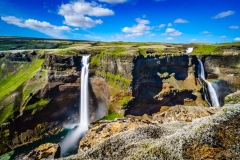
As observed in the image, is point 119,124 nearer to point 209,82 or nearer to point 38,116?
point 38,116

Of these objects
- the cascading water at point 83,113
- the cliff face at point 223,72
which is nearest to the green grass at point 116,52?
the cascading water at point 83,113

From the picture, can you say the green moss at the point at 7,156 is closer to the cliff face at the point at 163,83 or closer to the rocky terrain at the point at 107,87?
the rocky terrain at the point at 107,87

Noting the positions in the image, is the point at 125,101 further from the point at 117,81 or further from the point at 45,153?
the point at 45,153

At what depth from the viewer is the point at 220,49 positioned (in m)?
89.6

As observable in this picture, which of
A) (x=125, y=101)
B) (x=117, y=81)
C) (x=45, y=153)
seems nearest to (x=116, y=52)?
(x=117, y=81)

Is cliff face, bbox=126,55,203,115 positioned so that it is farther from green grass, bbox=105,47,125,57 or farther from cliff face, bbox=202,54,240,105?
green grass, bbox=105,47,125,57

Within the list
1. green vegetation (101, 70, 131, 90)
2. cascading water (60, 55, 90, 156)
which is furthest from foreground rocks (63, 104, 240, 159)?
green vegetation (101, 70, 131, 90)

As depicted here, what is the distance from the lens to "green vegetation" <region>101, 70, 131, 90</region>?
68.4m

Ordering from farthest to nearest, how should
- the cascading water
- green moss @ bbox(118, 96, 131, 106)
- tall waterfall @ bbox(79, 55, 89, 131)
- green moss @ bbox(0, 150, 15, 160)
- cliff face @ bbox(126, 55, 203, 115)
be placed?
tall waterfall @ bbox(79, 55, 89, 131)
cliff face @ bbox(126, 55, 203, 115)
green moss @ bbox(118, 96, 131, 106)
the cascading water
green moss @ bbox(0, 150, 15, 160)

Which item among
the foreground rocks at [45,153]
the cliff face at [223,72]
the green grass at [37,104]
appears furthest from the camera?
the cliff face at [223,72]

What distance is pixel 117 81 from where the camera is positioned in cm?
7075

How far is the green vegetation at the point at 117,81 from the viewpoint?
68.4 metres

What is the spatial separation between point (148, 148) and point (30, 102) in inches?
2265

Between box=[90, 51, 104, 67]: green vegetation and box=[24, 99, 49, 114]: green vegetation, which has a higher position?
box=[90, 51, 104, 67]: green vegetation
